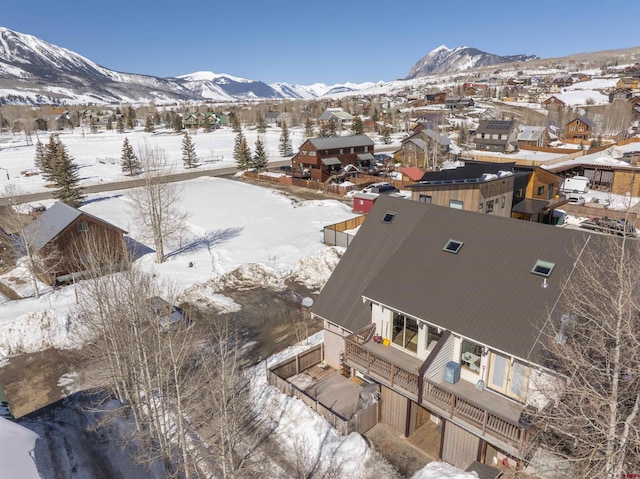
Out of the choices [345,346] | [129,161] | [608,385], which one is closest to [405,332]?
[345,346]

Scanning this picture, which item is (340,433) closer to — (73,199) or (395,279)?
(395,279)

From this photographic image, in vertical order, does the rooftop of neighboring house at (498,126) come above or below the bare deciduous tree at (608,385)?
above

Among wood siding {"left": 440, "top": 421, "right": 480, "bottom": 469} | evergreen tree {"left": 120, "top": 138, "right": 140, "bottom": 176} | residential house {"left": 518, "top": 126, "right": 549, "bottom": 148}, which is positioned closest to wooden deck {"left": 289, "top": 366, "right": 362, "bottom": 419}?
wood siding {"left": 440, "top": 421, "right": 480, "bottom": 469}

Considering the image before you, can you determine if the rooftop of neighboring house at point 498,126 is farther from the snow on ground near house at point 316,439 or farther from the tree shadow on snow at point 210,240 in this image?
the snow on ground near house at point 316,439

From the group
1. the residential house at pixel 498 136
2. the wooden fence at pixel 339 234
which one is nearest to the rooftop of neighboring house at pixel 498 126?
the residential house at pixel 498 136

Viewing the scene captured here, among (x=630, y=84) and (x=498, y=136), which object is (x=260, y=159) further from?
(x=630, y=84)

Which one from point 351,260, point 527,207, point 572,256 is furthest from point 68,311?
point 527,207
